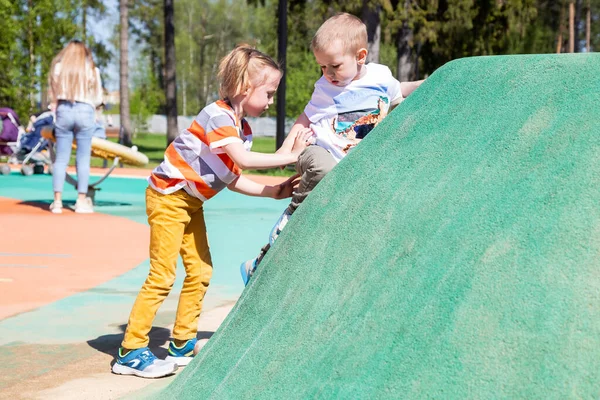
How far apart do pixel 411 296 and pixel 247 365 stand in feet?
2.41

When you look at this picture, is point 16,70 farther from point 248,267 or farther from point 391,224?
point 391,224

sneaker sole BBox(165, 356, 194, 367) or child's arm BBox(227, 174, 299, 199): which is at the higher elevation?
Result: child's arm BBox(227, 174, 299, 199)

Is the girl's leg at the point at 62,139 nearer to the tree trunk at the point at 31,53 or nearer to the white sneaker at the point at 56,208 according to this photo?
the white sneaker at the point at 56,208

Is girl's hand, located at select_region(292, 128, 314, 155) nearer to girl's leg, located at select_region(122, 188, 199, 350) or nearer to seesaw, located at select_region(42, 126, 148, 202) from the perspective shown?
girl's leg, located at select_region(122, 188, 199, 350)

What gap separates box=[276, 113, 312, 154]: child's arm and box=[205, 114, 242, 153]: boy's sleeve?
23 cm

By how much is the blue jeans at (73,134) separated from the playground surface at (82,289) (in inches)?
22.9

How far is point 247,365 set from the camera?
10.4 feet

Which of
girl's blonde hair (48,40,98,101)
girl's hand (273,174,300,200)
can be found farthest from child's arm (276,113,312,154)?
girl's blonde hair (48,40,98,101)

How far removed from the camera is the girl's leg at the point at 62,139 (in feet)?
35.9

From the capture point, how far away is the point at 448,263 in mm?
2779

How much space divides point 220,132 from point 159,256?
0.72 metres

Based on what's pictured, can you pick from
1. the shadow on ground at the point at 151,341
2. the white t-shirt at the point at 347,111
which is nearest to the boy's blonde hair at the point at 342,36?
the white t-shirt at the point at 347,111

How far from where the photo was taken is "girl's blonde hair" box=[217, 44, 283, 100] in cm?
441

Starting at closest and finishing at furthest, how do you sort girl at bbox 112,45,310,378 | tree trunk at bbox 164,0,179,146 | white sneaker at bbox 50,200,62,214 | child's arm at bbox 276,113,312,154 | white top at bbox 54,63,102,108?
1. child's arm at bbox 276,113,312,154
2. girl at bbox 112,45,310,378
3. white top at bbox 54,63,102,108
4. white sneaker at bbox 50,200,62,214
5. tree trunk at bbox 164,0,179,146
